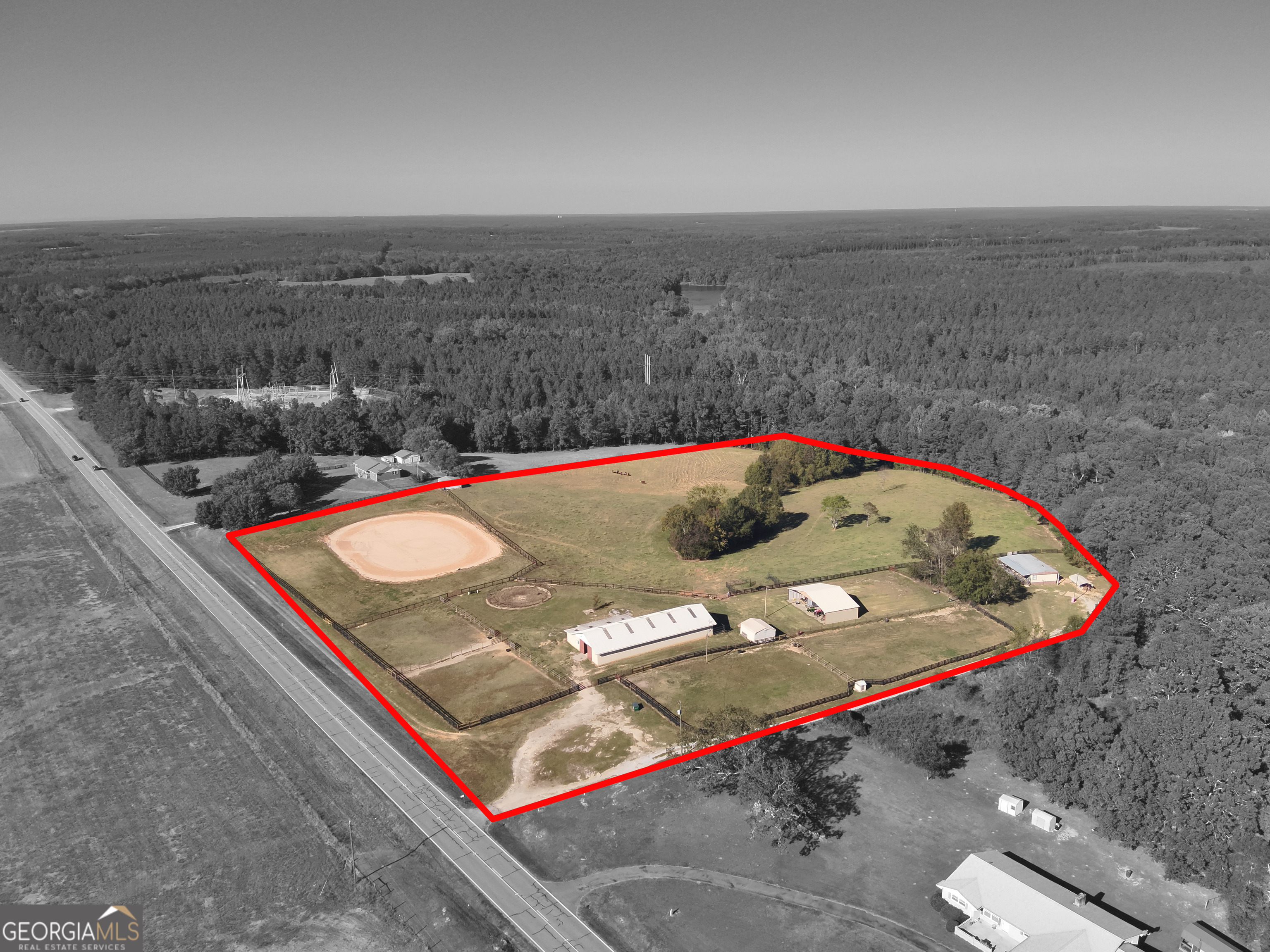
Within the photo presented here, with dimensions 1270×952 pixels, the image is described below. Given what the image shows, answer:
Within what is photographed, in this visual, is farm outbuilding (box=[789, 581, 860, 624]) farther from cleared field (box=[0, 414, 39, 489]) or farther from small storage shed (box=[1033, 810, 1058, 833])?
cleared field (box=[0, 414, 39, 489])

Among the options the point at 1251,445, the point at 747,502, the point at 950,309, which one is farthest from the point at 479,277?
the point at 1251,445

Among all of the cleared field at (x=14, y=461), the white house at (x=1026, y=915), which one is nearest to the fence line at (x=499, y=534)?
the white house at (x=1026, y=915)

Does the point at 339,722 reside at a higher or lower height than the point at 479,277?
lower

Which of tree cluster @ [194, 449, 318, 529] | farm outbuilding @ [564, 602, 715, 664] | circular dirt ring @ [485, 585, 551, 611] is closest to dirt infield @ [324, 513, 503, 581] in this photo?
circular dirt ring @ [485, 585, 551, 611]

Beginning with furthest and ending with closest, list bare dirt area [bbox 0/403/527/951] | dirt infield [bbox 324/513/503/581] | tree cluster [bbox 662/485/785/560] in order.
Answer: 1. tree cluster [bbox 662/485/785/560]
2. dirt infield [bbox 324/513/503/581]
3. bare dirt area [bbox 0/403/527/951]

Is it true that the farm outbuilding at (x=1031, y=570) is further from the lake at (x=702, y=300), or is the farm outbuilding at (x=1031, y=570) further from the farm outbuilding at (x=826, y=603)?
the lake at (x=702, y=300)

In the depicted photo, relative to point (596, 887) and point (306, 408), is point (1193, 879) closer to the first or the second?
point (596, 887)

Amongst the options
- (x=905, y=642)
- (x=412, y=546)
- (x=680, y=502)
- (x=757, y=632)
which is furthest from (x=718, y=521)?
(x=412, y=546)
